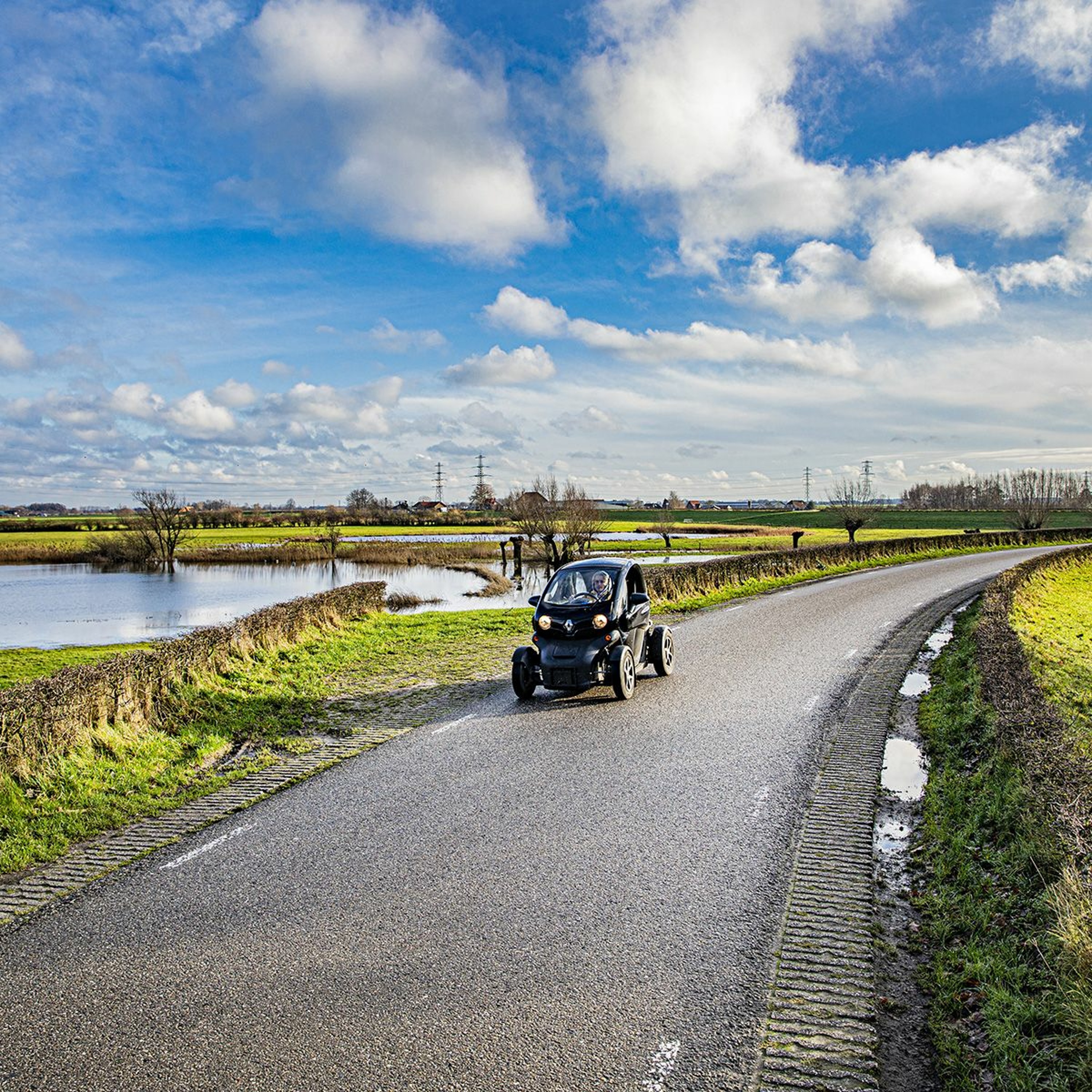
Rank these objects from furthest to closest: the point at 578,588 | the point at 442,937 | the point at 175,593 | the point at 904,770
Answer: the point at 175,593 < the point at 578,588 < the point at 904,770 < the point at 442,937

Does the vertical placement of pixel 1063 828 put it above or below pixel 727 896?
above

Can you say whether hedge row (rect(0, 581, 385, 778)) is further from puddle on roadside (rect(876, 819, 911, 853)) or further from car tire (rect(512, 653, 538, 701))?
puddle on roadside (rect(876, 819, 911, 853))

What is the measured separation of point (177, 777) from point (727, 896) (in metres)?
5.85

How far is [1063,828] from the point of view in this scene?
570 cm

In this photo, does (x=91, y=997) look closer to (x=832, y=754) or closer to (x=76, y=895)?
(x=76, y=895)

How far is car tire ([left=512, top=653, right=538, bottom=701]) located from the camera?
39.7 feet

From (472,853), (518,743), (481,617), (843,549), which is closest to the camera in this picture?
(472,853)

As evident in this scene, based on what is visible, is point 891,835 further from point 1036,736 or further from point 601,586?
point 601,586

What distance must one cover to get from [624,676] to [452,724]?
8.54ft

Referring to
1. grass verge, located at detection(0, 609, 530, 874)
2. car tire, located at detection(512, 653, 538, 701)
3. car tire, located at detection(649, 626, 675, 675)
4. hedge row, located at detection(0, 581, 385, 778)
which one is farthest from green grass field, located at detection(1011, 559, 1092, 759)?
hedge row, located at detection(0, 581, 385, 778)

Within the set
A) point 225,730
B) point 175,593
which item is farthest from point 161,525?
point 225,730

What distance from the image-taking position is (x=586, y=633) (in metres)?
11.9

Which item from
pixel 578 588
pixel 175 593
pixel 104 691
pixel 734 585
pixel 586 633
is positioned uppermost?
pixel 578 588

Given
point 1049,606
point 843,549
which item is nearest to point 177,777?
point 1049,606
